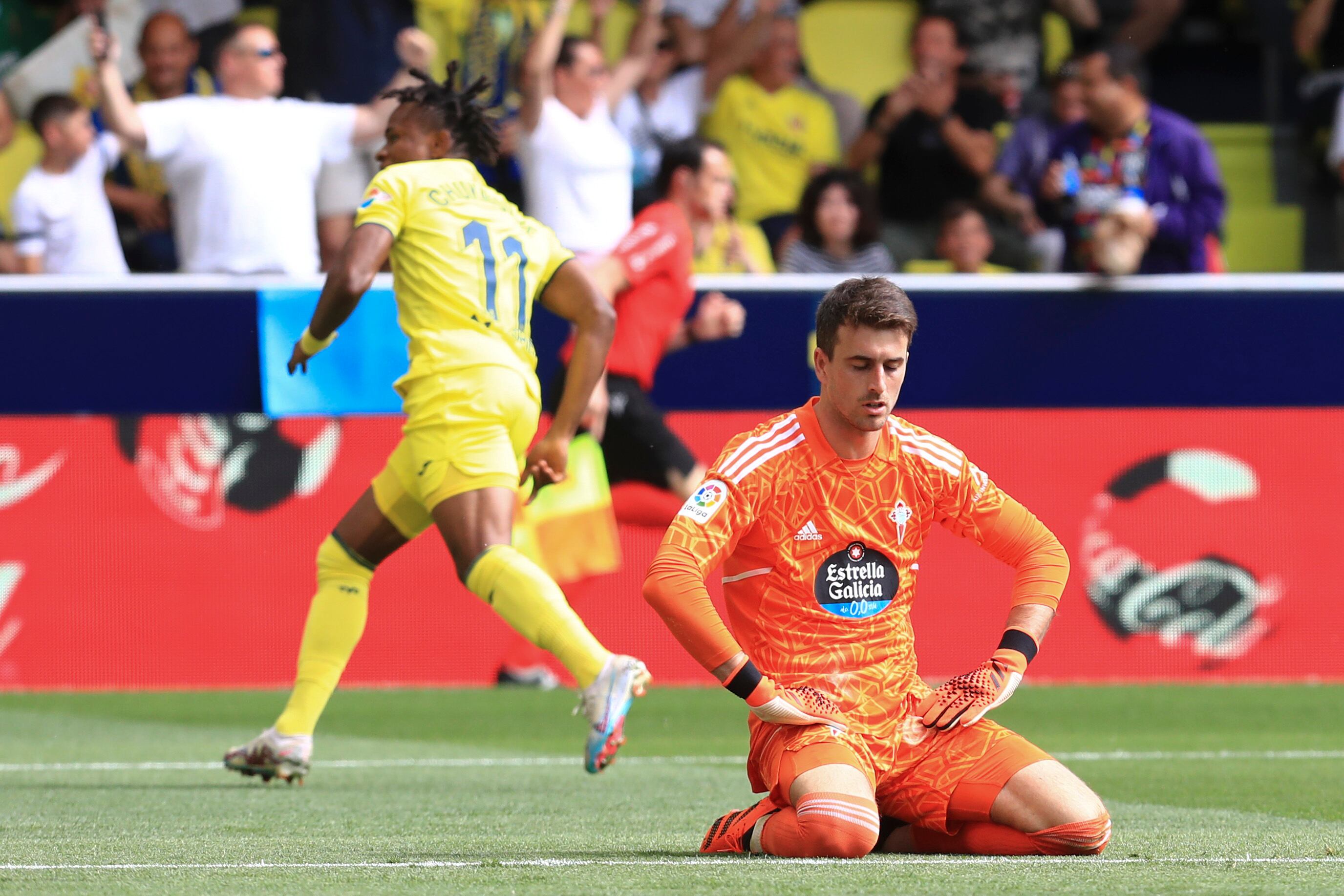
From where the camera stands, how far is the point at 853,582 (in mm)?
4414

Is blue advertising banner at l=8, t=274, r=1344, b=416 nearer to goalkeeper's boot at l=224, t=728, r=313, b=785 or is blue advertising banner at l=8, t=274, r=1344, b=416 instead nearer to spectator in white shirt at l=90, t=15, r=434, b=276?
spectator in white shirt at l=90, t=15, r=434, b=276

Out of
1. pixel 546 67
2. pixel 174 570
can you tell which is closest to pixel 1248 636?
pixel 546 67

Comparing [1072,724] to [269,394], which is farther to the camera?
[269,394]

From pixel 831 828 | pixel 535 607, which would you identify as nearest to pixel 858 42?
pixel 535 607

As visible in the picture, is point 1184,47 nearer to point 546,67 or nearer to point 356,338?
point 546,67

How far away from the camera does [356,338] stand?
9.30 meters

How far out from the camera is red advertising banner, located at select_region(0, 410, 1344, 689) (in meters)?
9.23

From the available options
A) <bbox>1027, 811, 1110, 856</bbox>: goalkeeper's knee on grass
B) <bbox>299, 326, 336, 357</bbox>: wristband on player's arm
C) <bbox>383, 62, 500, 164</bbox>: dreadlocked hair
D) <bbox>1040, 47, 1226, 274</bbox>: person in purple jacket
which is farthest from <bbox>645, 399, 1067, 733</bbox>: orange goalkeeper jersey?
<bbox>1040, 47, 1226, 274</bbox>: person in purple jacket

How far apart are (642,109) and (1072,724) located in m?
4.95

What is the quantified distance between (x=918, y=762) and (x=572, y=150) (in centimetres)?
608

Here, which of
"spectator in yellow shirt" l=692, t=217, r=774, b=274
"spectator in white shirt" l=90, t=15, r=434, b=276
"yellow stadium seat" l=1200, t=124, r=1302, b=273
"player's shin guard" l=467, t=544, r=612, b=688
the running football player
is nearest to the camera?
"player's shin guard" l=467, t=544, r=612, b=688

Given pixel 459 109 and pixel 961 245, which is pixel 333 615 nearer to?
pixel 459 109

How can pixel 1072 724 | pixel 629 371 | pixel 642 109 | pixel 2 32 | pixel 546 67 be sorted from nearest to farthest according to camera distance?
pixel 1072 724, pixel 629 371, pixel 546 67, pixel 642 109, pixel 2 32

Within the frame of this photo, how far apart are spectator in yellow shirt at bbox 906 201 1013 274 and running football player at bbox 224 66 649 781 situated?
4.63m
